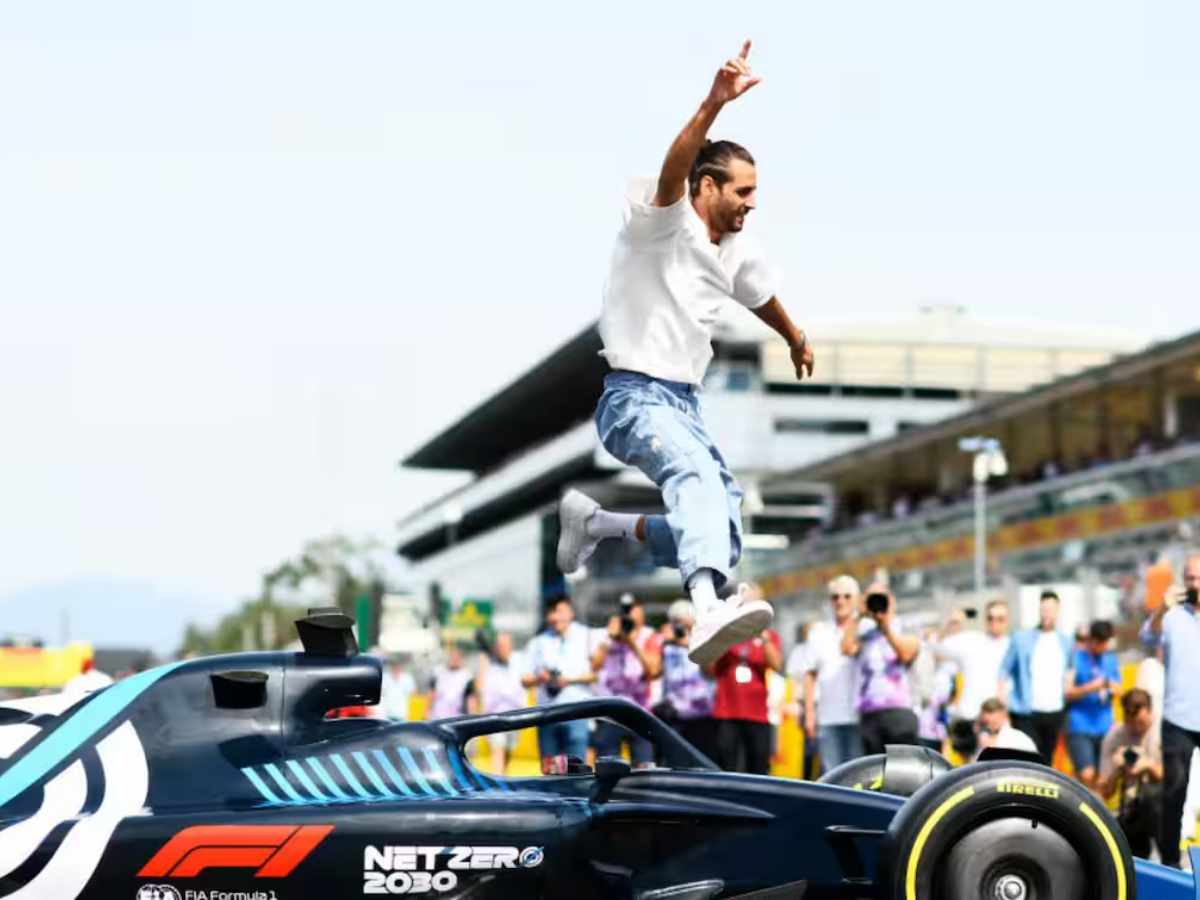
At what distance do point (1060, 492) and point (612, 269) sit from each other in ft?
90.9

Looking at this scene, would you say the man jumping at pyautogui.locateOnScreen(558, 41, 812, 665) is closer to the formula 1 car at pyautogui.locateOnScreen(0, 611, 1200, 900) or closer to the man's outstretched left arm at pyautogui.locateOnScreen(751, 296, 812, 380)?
the man's outstretched left arm at pyautogui.locateOnScreen(751, 296, 812, 380)

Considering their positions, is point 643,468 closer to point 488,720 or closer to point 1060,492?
point 488,720

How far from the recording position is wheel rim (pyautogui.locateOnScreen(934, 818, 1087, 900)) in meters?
6.27

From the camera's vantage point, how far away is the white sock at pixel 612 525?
7355mm

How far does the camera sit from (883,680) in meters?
13.4

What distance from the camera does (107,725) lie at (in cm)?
662

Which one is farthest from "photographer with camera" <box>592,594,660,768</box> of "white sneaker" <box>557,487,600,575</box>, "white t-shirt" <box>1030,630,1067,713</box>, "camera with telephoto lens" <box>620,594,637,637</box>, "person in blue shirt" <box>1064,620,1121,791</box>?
"white sneaker" <box>557,487,600,575</box>

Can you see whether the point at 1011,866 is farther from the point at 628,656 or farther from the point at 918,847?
the point at 628,656

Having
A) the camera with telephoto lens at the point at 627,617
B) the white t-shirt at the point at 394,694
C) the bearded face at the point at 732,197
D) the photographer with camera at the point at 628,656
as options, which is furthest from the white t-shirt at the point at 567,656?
the bearded face at the point at 732,197

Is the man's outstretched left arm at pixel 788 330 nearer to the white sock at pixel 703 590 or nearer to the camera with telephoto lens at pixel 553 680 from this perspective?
the white sock at pixel 703 590

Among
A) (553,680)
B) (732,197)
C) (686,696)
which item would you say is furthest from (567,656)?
(732,197)

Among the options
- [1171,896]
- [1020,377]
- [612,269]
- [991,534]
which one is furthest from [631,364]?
[1020,377]

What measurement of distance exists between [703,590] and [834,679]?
24.6 ft

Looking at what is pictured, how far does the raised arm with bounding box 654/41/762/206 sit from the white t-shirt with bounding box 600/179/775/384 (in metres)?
0.27
